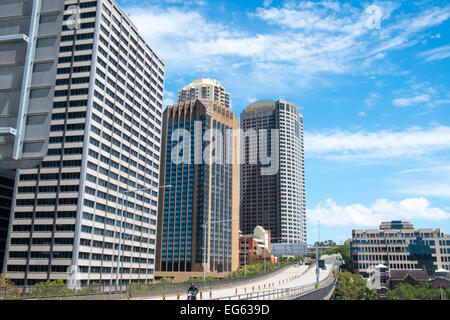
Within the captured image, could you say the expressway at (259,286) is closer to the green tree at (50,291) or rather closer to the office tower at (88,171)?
the green tree at (50,291)

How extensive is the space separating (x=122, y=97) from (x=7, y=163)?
11220 cm

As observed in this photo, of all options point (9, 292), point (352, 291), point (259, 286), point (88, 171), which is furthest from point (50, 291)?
point (352, 291)

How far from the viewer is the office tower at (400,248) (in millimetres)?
129625

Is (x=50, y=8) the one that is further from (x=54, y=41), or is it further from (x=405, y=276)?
(x=405, y=276)

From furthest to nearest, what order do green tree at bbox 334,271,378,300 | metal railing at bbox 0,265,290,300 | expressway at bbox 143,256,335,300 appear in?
green tree at bbox 334,271,378,300, expressway at bbox 143,256,335,300, metal railing at bbox 0,265,290,300

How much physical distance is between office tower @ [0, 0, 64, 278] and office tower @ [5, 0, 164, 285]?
91.5 meters

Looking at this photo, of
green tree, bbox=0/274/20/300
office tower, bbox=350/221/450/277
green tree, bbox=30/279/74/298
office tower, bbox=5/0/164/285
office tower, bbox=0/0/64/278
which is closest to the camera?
office tower, bbox=0/0/64/278

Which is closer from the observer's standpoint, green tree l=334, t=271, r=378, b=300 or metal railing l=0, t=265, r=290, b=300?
metal railing l=0, t=265, r=290, b=300

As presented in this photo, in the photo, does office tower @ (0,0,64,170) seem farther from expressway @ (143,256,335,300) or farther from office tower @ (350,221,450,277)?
office tower @ (350,221,450,277)

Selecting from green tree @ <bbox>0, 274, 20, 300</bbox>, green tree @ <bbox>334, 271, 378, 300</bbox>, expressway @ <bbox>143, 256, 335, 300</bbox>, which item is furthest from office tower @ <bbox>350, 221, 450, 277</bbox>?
green tree @ <bbox>0, 274, 20, 300</bbox>

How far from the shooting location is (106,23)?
108750 mm

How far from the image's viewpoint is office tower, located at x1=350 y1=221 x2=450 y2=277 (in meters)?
130

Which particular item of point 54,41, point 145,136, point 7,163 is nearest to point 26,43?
point 54,41
